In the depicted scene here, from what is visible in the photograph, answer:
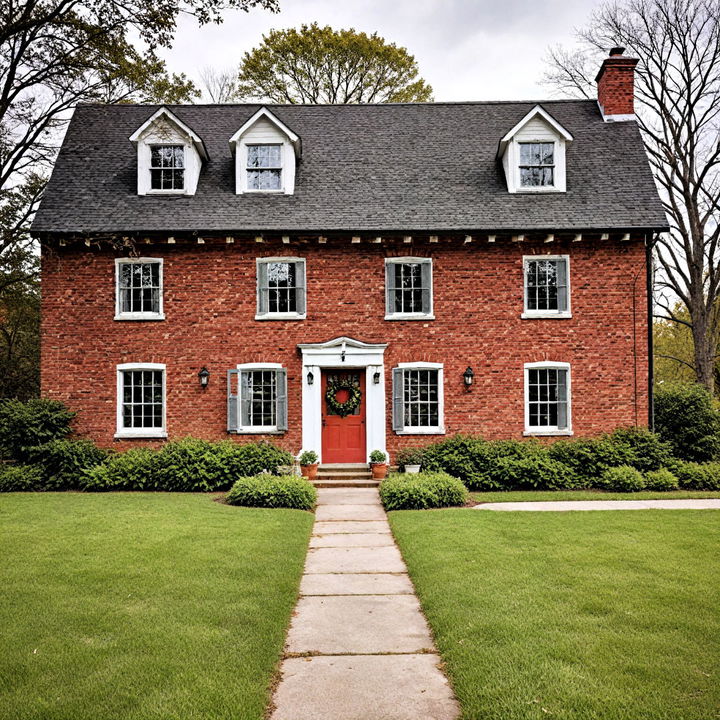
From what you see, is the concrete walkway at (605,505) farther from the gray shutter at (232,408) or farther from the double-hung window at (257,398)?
the gray shutter at (232,408)

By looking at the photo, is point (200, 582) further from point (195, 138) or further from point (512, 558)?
point (195, 138)

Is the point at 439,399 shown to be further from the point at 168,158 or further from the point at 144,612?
the point at 144,612

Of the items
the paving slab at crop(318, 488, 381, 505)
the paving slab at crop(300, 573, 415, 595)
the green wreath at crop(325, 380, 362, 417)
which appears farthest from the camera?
the green wreath at crop(325, 380, 362, 417)

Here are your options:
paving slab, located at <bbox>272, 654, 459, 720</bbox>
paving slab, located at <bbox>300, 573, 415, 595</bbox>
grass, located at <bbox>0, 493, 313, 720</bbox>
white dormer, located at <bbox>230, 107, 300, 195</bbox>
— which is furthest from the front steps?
paving slab, located at <bbox>272, 654, 459, 720</bbox>

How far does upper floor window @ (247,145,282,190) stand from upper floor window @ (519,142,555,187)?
6.27m

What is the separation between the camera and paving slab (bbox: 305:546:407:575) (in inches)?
344

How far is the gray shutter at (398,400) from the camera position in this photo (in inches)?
674

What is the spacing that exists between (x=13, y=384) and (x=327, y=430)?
1564cm

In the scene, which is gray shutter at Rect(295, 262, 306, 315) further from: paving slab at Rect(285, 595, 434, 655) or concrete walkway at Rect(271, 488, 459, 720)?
paving slab at Rect(285, 595, 434, 655)

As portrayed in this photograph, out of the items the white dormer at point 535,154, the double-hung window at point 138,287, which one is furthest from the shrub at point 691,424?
the double-hung window at point 138,287

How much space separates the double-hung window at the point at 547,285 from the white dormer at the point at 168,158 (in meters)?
8.72

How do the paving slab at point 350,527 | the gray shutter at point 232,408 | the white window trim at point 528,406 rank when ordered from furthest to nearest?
1. the white window trim at point 528,406
2. the gray shutter at point 232,408
3. the paving slab at point 350,527

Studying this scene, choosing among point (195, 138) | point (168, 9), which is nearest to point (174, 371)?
point (195, 138)

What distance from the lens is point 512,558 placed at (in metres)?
8.69
